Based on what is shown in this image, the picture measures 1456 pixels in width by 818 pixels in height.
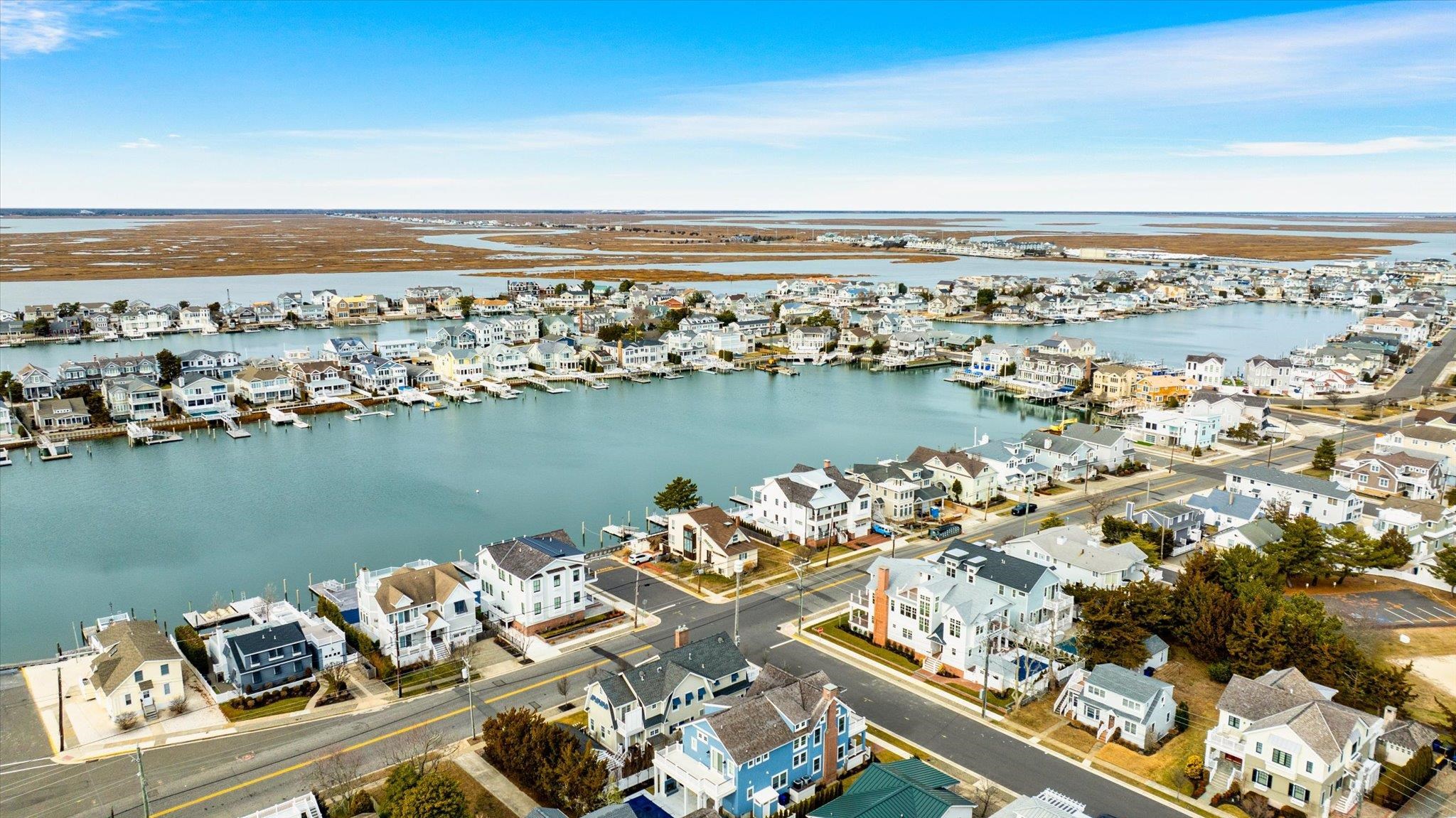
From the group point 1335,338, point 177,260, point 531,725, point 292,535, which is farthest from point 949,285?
point 177,260

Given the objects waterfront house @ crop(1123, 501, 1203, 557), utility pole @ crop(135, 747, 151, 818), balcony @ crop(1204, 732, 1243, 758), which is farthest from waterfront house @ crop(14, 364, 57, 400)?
balcony @ crop(1204, 732, 1243, 758)

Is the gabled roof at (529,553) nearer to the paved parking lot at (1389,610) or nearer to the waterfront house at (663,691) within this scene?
the waterfront house at (663,691)

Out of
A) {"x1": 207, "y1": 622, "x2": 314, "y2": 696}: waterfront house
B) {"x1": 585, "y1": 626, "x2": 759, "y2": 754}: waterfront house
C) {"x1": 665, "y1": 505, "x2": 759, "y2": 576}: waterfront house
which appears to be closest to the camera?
{"x1": 585, "y1": 626, "x2": 759, "y2": 754}: waterfront house

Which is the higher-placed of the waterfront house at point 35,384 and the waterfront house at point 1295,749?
the waterfront house at point 35,384

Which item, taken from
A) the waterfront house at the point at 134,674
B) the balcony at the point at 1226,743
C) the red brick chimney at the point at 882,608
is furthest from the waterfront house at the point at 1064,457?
the waterfront house at the point at 134,674

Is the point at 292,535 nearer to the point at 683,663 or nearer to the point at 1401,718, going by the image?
the point at 683,663

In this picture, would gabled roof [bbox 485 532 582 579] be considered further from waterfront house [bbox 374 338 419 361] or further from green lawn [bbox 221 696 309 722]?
waterfront house [bbox 374 338 419 361]
